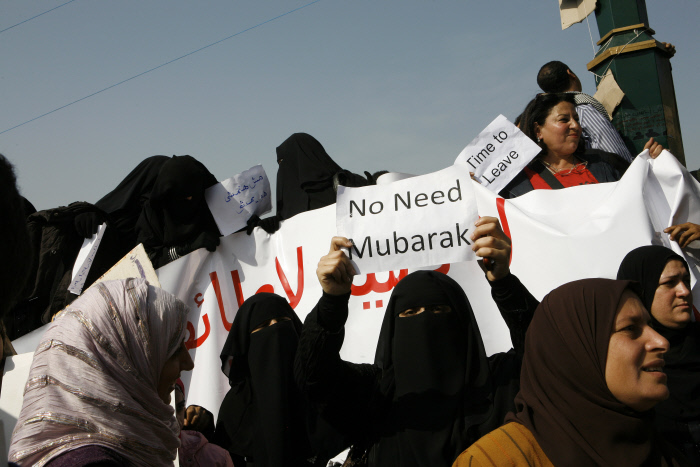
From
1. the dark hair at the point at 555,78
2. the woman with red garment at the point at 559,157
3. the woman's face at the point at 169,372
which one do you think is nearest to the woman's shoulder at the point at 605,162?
the woman with red garment at the point at 559,157

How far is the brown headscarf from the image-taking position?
1651mm

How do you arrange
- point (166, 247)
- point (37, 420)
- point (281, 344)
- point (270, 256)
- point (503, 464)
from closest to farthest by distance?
point (37, 420)
point (503, 464)
point (281, 344)
point (270, 256)
point (166, 247)

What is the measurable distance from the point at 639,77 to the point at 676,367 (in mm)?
2722

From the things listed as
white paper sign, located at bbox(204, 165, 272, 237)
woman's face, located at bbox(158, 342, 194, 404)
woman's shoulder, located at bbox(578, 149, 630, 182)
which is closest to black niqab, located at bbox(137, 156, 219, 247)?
white paper sign, located at bbox(204, 165, 272, 237)

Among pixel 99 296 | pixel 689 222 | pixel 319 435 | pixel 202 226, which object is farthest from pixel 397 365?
pixel 202 226

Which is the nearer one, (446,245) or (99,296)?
(99,296)

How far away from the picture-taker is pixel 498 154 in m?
3.67

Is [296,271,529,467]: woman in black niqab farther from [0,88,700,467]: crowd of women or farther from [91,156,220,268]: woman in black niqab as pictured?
[91,156,220,268]: woman in black niqab

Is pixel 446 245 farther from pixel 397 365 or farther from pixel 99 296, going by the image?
pixel 99 296

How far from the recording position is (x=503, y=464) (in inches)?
63.1

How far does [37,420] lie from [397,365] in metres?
1.38

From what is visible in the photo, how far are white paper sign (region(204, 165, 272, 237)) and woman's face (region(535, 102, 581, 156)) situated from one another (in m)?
1.77

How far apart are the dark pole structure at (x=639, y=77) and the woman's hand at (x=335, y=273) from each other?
3.02 metres

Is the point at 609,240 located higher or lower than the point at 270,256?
lower
